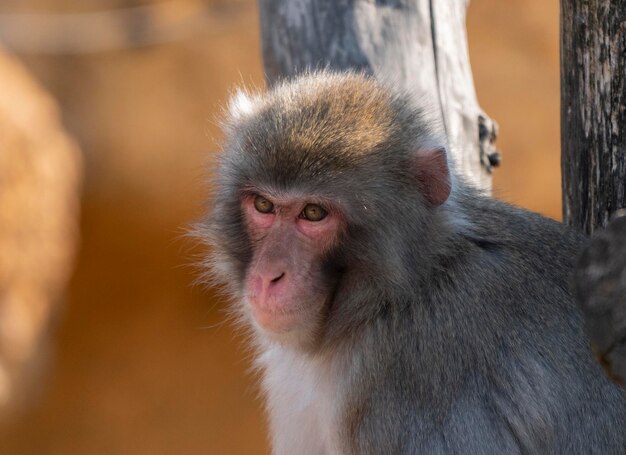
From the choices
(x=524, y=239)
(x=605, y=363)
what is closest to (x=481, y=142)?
(x=524, y=239)

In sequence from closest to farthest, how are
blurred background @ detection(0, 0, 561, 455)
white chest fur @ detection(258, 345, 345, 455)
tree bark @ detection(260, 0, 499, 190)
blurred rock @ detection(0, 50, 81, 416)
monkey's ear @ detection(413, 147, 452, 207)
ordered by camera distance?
monkey's ear @ detection(413, 147, 452, 207), white chest fur @ detection(258, 345, 345, 455), tree bark @ detection(260, 0, 499, 190), blurred rock @ detection(0, 50, 81, 416), blurred background @ detection(0, 0, 561, 455)

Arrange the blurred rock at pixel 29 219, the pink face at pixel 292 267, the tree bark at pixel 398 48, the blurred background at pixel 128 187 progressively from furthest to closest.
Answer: the blurred background at pixel 128 187 < the blurred rock at pixel 29 219 < the tree bark at pixel 398 48 < the pink face at pixel 292 267

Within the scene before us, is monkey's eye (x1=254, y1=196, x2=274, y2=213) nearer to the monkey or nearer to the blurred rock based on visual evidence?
the monkey

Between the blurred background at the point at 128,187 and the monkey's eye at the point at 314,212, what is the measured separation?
5.58 metres

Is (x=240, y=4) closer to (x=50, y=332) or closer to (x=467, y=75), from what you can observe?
(x=50, y=332)

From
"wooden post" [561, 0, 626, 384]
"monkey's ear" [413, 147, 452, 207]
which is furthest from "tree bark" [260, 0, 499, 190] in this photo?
"monkey's ear" [413, 147, 452, 207]

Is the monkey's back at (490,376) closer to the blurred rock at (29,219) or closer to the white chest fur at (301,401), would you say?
the white chest fur at (301,401)

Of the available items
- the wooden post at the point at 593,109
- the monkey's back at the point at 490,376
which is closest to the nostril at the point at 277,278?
the monkey's back at the point at 490,376

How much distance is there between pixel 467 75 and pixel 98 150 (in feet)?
17.0

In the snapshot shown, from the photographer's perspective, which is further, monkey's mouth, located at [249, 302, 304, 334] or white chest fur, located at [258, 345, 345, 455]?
white chest fur, located at [258, 345, 345, 455]

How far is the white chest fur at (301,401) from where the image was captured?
13.2 ft

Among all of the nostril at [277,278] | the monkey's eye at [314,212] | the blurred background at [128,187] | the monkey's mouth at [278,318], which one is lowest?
the blurred background at [128,187]

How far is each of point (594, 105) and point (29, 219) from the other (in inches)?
238

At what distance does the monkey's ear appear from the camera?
3885mm
